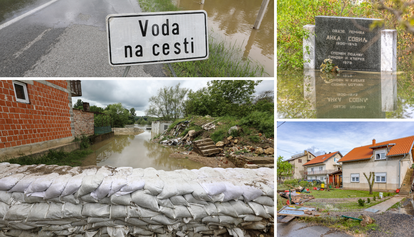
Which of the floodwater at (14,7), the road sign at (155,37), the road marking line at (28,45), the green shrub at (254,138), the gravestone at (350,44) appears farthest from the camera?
the floodwater at (14,7)

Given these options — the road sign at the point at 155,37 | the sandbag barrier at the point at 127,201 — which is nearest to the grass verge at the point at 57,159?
the sandbag barrier at the point at 127,201

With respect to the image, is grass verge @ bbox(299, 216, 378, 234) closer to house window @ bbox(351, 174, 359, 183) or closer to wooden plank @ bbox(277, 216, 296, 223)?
wooden plank @ bbox(277, 216, 296, 223)

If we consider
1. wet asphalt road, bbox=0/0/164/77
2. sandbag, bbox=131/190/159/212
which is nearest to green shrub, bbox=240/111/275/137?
sandbag, bbox=131/190/159/212

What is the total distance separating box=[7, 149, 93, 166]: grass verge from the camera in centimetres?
272

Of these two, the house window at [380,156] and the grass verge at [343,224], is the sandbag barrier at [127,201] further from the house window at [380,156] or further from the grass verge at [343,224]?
the house window at [380,156]

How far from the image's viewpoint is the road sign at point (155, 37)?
98.3 inches

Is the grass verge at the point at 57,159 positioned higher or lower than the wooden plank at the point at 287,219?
higher

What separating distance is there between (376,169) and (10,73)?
6.21m

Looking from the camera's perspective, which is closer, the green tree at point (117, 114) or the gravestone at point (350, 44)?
the green tree at point (117, 114)

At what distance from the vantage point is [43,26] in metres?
5.80

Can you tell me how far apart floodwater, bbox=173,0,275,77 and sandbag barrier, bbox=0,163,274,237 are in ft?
12.2

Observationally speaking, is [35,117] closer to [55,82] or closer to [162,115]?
[55,82]

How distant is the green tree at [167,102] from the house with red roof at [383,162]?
2316 mm

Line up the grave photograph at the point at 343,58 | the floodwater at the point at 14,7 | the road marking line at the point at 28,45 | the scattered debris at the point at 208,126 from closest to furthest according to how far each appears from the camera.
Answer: the scattered debris at the point at 208,126, the grave photograph at the point at 343,58, the road marking line at the point at 28,45, the floodwater at the point at 14,7
